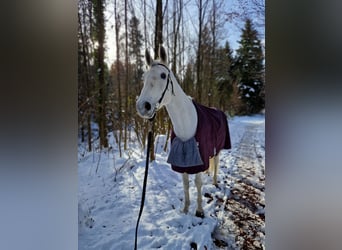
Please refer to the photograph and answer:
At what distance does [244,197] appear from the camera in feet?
3.95

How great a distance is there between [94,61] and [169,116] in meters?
0.42

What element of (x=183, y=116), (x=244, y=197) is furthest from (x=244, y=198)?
(x=183, y=116)

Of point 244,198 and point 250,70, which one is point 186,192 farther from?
point 250,70

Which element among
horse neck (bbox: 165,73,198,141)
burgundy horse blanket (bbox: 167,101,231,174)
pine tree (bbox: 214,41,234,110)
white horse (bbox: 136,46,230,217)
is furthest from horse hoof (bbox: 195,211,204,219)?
pine tree (bbox: 214,41,234,110)

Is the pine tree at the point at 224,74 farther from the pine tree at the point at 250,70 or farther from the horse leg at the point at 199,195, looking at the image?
the horse leg at the point at 199,195

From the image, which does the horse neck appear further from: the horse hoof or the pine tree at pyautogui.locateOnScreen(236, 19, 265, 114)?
the horse hoof

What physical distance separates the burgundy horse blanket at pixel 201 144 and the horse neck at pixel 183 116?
0.06ft

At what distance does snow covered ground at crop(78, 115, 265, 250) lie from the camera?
47.0 inches

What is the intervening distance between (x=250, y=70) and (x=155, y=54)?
0.41 m
